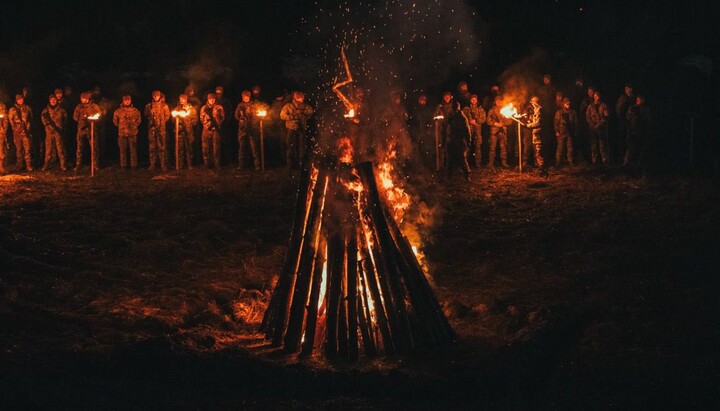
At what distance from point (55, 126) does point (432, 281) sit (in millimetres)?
13769

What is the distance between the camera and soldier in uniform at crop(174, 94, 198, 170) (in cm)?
2045

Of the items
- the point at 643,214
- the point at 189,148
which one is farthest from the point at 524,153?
the point at 189,148

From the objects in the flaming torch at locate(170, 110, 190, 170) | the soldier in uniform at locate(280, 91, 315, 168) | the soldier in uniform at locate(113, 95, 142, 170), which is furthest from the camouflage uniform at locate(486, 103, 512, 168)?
the soldier in uniform at locate(113, 95, 142, 170)

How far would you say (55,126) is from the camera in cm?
A: 2038

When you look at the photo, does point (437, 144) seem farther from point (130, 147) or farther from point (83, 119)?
point (83, 119)

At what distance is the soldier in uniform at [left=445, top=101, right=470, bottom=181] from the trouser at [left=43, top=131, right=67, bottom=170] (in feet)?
32.4

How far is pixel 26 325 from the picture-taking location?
26.7 feet

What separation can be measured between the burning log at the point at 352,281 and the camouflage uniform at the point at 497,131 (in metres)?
12.7

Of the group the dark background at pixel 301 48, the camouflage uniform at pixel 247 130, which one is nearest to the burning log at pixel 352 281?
the camouflage uniform at pixel 247 130

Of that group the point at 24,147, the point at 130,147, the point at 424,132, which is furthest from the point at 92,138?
the point at 424,132

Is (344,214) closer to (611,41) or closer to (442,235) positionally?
(442,235)

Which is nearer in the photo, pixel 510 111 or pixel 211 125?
pixel 510 111

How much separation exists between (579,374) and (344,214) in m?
2.67

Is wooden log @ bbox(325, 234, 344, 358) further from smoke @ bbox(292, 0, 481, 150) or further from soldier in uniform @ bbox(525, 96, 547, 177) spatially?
soldier in uniform @ bbox(525, 96, 547, 177)
